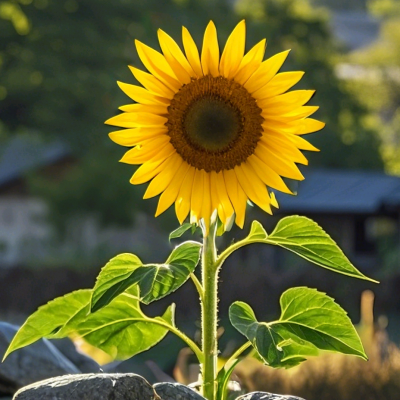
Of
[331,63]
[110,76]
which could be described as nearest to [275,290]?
[110,76]

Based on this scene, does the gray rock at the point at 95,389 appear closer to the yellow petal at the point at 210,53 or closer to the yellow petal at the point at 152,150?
the yellow petal at the point at 152,150

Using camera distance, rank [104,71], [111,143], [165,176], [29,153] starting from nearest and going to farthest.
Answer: [165,176] < [111,143] < [104,71] < [29,153]

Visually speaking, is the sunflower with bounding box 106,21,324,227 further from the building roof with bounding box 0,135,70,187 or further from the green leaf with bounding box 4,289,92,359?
the building roof with bounding box 0,135,70,187

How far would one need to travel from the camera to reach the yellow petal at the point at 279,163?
133 inches

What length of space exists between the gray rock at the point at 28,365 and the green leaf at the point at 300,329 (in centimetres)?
174

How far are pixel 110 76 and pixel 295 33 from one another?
28.8 ft

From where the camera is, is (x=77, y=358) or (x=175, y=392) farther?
(x=77, y=358)

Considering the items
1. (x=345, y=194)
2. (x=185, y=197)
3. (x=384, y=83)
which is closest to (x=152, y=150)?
(x=185, y=197)

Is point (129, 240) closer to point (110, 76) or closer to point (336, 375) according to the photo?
point (110, 76)

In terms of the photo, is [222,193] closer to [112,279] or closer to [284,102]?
[284,102]

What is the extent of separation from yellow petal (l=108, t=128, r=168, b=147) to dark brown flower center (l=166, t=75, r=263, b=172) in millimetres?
37

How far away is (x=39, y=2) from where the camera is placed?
132 ft

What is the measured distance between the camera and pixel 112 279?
128 inches

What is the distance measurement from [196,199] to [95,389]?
0.60m
